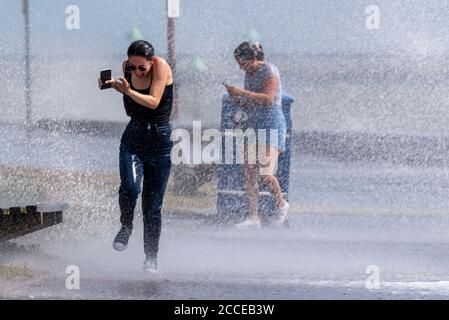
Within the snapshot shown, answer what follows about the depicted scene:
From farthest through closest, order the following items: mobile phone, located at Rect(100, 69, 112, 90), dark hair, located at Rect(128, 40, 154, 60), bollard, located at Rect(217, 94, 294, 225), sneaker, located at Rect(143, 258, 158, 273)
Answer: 1. bollard, located at Rect(217, 94, 294, 225)
2. sneaker, located at Rect(143, 258, 158, 273)
3. dark hair, located at Rect(128, 40, 154, 60)
4. mobile phone, located at Rect(100, 69, 112, 90)

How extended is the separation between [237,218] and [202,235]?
0.71m

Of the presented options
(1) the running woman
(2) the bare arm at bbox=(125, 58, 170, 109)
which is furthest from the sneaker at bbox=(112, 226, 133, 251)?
(2) the bare arm at bbox=(125, 58, 170, 109)

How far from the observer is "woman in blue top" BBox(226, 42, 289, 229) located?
1154cm

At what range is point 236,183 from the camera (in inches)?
480

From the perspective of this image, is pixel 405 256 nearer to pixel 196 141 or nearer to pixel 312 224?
pixel 312 224

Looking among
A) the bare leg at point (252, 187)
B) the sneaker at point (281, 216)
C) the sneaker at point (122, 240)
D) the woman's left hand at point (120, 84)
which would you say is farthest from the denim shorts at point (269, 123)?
the woman's left hand at point (120, 84)

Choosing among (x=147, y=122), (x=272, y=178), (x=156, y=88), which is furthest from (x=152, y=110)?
(x=272, y=178)

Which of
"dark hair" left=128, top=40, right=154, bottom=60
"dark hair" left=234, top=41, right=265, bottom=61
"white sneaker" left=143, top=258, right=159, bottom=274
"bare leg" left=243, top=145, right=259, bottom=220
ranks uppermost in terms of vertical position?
"dark hair" left=234, top=41, right=265, bottom=61

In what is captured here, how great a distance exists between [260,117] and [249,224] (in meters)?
1.02

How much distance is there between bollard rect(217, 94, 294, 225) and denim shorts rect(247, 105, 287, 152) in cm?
11

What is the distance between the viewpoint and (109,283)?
9.20m

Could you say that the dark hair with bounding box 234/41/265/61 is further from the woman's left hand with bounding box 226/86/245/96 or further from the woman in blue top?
the woman's left hand with bounding box 226/86/245/96

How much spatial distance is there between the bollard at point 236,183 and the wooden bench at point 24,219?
81.2 inches
